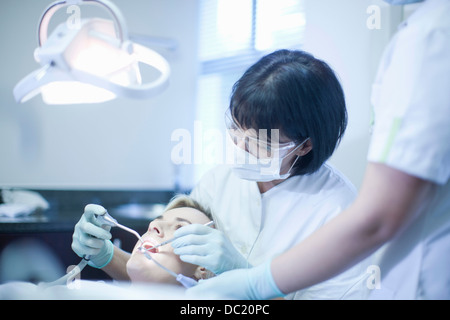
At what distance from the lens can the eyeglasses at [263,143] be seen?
1.05 m

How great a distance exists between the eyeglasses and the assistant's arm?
1.30 ft

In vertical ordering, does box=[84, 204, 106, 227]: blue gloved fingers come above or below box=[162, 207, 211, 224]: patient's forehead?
above

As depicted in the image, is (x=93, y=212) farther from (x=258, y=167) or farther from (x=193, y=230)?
(x=258, y=167)

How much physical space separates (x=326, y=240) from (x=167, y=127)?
65.9 inches

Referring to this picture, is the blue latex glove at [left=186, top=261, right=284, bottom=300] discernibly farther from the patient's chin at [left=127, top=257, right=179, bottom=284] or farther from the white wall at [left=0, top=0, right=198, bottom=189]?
the white wall at [left=0, top=0, right=198, bottom=189]

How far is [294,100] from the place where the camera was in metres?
1.02

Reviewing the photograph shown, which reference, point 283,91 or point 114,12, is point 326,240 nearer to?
point 283,91

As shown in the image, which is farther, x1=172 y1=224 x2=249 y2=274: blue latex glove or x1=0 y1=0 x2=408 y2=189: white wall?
x1=0 y1=0 x2=408 y2=189: white wall

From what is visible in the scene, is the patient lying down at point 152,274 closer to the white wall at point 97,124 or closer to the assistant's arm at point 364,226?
the assistant's arm at point 364,226

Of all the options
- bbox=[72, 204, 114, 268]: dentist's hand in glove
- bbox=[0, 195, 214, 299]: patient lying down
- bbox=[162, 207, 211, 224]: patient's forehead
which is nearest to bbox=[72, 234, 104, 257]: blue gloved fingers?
bbox=[72, 204, 114, 268]: dentist's hand in glove

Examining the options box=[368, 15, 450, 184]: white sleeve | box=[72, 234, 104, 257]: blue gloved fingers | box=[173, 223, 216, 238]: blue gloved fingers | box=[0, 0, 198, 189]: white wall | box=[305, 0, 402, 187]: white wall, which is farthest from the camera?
Answer: box=[0, 0, 198, 189]: white wall

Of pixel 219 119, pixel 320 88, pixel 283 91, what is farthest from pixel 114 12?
pixel 219 119

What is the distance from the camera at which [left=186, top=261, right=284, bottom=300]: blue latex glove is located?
768 millimetres

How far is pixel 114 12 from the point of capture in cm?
75
